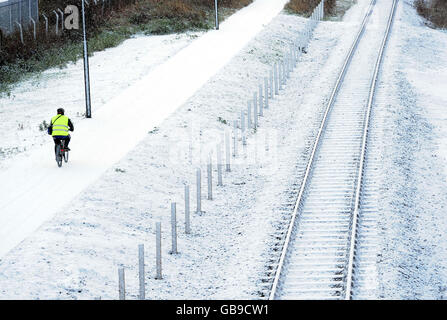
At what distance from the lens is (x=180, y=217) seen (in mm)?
18938

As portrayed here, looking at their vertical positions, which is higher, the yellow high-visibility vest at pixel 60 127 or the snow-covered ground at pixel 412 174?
the yellow high-visibility vest at pixel 60 127

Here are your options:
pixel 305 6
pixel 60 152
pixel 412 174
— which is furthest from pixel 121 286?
pixel 305 6

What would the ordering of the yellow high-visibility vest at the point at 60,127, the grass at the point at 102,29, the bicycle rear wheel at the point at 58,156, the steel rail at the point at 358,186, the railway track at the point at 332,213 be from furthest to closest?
1. the grass at the point at 102,29
2. the yellow high-visibility vest at the point at 60,127
3. the bicycle rear wheel at the point at 58,156
4. the railway track at the point at 332,213
5. the steel rail at the point at 358,186

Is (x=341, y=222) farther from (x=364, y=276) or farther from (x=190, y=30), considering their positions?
(x=190, y=30)

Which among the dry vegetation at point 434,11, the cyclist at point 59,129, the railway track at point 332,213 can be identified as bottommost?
the railway track at point 332,213

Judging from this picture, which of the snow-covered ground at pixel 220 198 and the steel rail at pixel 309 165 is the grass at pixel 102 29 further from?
the steel rail at pixel 309 165

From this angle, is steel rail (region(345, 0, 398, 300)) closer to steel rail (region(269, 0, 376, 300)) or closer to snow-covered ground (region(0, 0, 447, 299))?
snow-covered ground (region(0, 0, 447, 299))

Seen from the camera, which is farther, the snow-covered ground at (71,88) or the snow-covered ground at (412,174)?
the snow-covered ground at (71,88)

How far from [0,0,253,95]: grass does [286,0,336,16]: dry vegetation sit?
372cm

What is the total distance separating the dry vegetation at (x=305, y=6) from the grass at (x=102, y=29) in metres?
3.72

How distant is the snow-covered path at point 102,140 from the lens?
1771 cm

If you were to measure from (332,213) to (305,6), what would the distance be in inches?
1395

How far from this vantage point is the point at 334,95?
30375 mm

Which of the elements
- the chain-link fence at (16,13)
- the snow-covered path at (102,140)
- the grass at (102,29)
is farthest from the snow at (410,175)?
the chain-link fence at (16,13)
